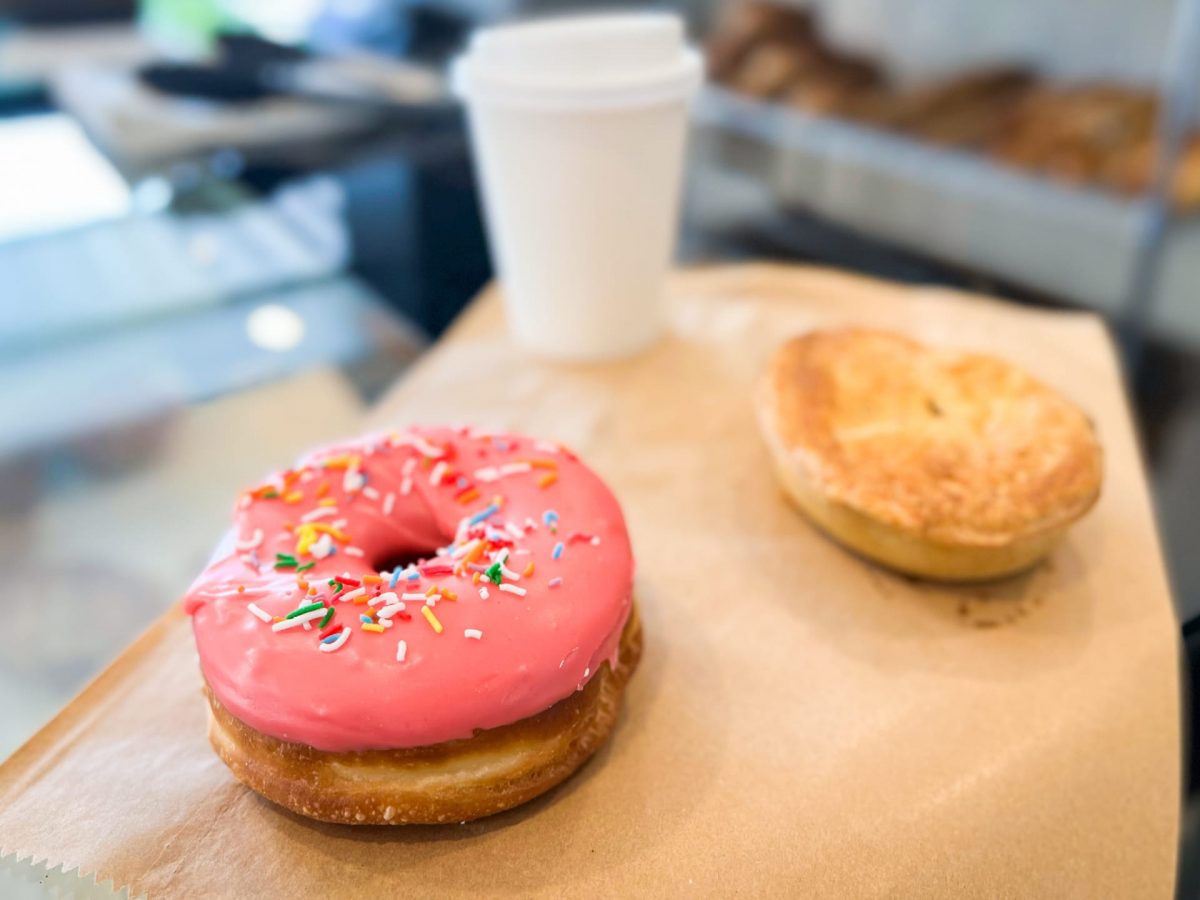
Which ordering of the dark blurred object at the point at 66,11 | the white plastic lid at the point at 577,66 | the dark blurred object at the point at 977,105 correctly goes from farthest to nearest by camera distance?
the dark blurred object at the point at 66,11 < the dark blurred object at the point at 977,105 < the white plastic lid at the point at 577,66

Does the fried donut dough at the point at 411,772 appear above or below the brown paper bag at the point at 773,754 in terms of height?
above

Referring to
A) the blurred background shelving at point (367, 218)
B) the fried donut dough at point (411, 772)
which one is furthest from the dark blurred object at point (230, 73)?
the fried donut dough at point (411, 772)

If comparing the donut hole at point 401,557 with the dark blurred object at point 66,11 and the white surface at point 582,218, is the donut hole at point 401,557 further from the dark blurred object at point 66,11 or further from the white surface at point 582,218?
the dark blurred object at point 66,11

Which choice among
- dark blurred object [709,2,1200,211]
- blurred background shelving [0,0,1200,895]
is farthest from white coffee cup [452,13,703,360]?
dark blurred object [709,2,1200,211]

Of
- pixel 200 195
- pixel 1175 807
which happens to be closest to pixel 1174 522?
pixel 1175 807

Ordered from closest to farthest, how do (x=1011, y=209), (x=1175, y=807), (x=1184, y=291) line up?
(x=1175, y=807), (x=1184, y=291), (x=1011, y=209)

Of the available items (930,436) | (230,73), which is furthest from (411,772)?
(230,73)

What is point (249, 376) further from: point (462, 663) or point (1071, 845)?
point (1071, 845)
